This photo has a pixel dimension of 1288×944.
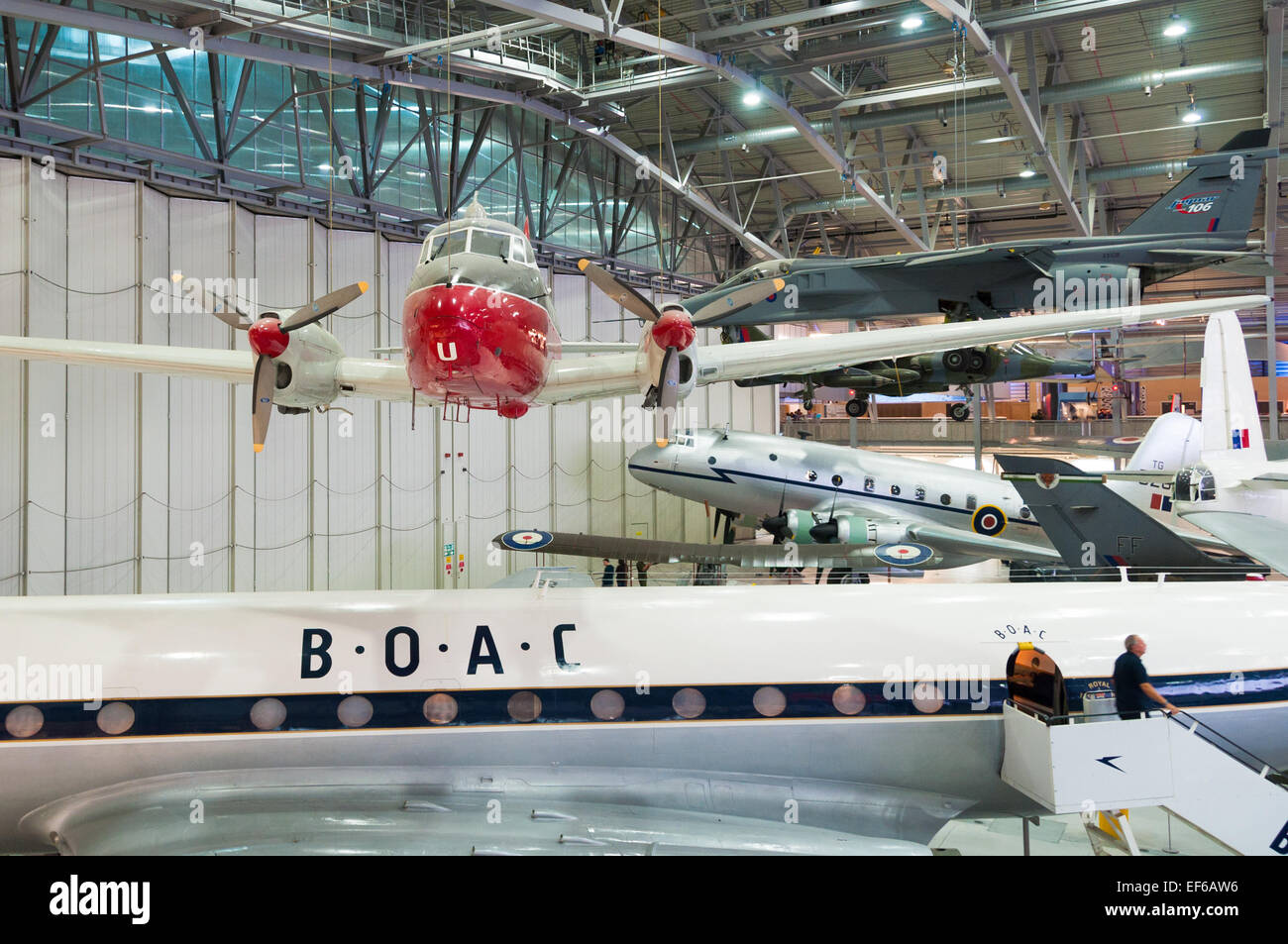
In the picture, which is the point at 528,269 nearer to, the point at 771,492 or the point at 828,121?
the point at 771,492

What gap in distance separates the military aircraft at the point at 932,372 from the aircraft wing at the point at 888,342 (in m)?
6.93

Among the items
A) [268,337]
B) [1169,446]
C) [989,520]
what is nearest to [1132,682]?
[268,337]

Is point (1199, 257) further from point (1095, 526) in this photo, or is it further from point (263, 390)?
point (263, 390)

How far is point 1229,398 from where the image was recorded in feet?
42.9

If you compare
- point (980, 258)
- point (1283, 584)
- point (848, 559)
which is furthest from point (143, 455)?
point (1283, 584)

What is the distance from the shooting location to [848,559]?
1581 centimetres

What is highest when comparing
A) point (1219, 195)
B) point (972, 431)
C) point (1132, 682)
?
point (1219, 195)

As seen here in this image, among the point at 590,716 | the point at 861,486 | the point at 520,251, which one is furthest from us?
the point at 861,486

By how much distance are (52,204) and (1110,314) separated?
16.9 metres

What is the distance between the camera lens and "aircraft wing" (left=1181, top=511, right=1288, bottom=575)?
8.80 m

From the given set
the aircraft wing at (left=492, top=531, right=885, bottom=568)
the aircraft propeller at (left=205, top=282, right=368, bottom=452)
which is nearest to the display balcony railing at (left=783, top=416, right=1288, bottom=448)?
the aircraft wing at (left=492, top=531, right=885, bottom=568)

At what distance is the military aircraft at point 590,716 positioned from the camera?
6910 mm

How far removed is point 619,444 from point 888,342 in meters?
16.2

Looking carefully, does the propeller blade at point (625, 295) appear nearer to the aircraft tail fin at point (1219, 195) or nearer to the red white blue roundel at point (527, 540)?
the red white blue roundel at point (527, 540)
